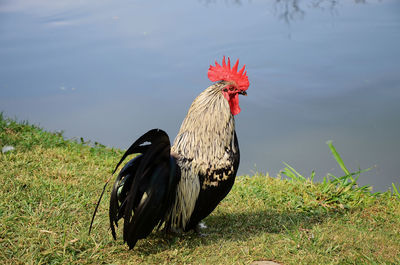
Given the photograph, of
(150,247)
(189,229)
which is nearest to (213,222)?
(189,229)

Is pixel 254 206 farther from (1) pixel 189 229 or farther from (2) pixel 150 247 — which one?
(2) pixel 150 247

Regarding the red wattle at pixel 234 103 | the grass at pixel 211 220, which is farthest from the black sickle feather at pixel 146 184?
the red wattle at pixel 234 103

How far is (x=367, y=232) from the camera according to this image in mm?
4457

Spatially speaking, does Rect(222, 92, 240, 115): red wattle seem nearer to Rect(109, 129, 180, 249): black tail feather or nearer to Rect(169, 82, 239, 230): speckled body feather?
Rect(169, 82, 239, 230): speckled body feather

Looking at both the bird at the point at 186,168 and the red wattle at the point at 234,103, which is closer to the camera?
the bird at the point at 186,168

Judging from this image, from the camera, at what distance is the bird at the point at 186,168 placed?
353 centimetres

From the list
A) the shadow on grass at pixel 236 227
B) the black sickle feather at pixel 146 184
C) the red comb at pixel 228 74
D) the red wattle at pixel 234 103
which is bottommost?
the shadow on grass at pixel 236 227

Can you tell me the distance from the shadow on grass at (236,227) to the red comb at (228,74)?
4.97 ft

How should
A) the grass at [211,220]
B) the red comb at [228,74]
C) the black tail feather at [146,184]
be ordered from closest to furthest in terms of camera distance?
the black tail feather at [146,184], the grass at [211,220], the red comb at [228,74]

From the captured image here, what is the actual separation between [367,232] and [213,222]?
1668 mm

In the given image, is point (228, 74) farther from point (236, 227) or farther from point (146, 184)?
point (236, 227)

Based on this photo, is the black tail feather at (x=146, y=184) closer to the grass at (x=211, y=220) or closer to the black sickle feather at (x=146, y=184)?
the black sickle feather at (x=146, y=184)

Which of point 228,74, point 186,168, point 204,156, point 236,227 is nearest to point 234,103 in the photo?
point 228,74

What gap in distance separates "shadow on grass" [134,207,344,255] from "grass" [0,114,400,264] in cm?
1
